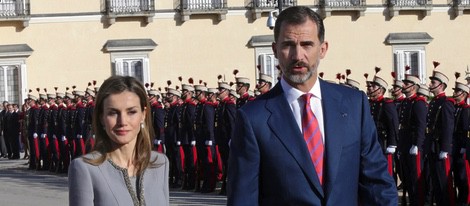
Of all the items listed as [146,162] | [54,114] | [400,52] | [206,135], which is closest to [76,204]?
[146,162]

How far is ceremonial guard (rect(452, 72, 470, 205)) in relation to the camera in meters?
15.7

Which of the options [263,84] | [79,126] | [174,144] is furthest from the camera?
[79,126]

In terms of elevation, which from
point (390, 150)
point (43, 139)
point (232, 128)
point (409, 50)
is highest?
point (409, 50)

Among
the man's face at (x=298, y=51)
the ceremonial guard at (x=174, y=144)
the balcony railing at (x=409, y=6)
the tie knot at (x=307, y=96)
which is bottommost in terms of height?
the ceremonial guard at (x=174, y=144)

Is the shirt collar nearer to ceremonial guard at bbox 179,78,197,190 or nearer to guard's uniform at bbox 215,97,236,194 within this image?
guard's uniform at bbox 215,97,236,194

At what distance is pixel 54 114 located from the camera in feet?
93.7

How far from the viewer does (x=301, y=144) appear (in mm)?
5242

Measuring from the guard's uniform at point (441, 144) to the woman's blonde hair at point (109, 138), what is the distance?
10125mm

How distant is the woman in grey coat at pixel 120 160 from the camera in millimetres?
5305

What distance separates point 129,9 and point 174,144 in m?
20.2

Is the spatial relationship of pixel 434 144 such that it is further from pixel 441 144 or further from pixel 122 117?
pixel 122 117

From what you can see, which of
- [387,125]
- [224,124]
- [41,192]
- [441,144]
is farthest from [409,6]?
[441,144]

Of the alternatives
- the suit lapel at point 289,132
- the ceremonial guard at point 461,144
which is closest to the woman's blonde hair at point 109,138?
the suit lapel at point 289,132

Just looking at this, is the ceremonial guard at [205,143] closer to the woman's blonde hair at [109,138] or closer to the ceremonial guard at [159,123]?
the ceremonial guard at [159,123]
